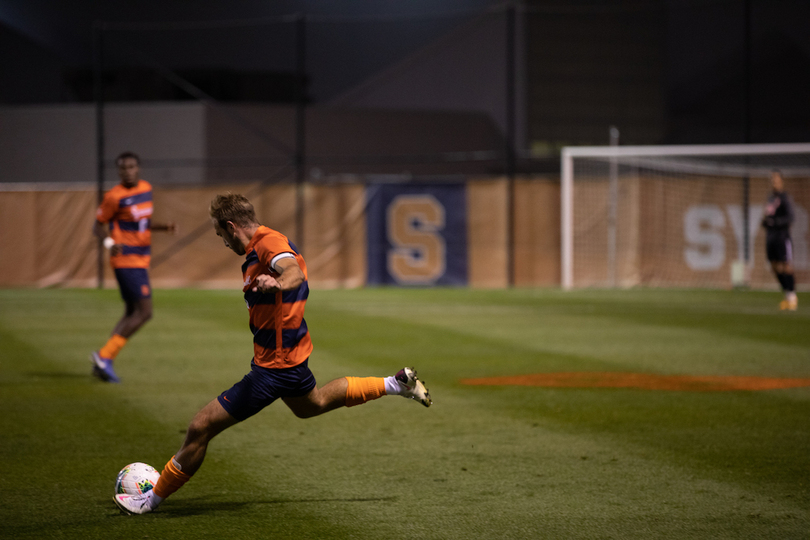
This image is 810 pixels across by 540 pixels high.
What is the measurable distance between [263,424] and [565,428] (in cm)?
Answer: 231

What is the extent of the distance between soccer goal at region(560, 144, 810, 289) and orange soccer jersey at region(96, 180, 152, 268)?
15.0m

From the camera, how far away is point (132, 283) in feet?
28.8

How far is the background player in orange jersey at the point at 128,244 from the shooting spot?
8734mm

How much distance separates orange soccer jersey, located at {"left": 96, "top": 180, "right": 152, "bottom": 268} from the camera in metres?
8.77

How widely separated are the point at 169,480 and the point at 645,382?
5.45 metres

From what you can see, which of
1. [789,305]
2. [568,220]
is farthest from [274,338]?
[568,220]

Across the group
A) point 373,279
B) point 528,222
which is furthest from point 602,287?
point 373,279

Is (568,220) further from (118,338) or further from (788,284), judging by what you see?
(118,338)

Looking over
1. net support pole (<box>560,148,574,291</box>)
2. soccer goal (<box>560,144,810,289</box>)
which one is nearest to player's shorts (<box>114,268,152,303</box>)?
net support pole (<box>560,148,574,291</box>)

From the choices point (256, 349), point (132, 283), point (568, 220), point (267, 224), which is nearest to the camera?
point (256, 349)

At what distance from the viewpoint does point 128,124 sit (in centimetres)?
3077

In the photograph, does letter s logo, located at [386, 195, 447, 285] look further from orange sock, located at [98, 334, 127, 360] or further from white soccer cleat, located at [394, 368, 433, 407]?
Answer: white soccer cleat, located at [394, 368, 433, 407]

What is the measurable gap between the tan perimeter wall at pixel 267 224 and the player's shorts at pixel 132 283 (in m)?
14.5

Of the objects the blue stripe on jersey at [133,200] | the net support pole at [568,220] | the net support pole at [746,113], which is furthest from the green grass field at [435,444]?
the net support pole at [746,113]
